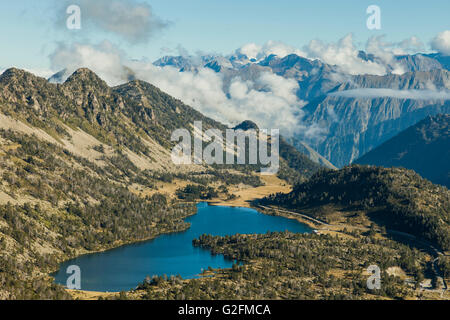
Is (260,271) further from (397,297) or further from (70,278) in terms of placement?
(70,278)

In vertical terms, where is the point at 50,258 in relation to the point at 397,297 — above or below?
above
